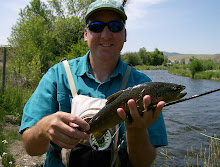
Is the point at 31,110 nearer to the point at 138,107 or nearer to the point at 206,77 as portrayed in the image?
the point at 138,107

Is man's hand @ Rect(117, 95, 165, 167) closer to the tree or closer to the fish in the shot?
the fish

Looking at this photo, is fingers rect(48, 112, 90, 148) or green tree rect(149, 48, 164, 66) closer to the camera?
fingers rect(48, 112, 90, 148)

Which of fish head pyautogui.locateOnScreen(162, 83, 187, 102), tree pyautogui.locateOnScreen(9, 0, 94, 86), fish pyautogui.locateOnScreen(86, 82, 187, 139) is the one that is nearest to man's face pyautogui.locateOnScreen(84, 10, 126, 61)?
fish pyautogui.locateOnScreen(86, 82, 187, 139)

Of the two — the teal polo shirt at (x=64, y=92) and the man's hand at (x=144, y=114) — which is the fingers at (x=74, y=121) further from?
the teal polo shirt at (x=64, y=92)

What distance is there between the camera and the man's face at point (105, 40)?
9.21 feet

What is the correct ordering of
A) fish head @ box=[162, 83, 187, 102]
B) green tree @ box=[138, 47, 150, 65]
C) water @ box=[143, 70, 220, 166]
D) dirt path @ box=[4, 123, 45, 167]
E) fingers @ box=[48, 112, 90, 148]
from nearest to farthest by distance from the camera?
fingers @ box=[48, 112, 90, 148]
fish head @ box=[162, 83, 187, 102]
dirt path @ box=[4, 123, 45, 167]
water @ box=[143, 70, 220, 166]
green tree @ box=[138, 47, 150, 65]

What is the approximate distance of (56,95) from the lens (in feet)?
8.87

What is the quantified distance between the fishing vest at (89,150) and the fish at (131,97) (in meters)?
0.19

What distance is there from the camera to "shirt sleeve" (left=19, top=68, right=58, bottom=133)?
2.55m

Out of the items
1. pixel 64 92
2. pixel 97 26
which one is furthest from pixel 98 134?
pixel 97 26

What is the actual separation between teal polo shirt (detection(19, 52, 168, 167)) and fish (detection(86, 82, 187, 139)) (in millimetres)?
481

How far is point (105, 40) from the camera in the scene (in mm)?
2814

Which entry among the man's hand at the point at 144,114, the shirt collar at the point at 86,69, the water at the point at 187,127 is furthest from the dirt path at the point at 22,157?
the water at the point at 187,127

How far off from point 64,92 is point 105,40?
887mm
